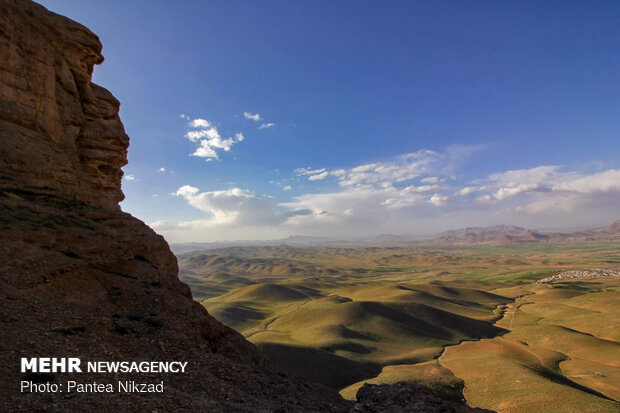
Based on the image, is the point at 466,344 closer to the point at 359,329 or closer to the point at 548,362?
the point at 548,362

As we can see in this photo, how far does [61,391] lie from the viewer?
30.1 ft

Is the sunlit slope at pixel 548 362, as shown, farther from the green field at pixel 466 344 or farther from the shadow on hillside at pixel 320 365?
the shadow on hillside at pixel 320 365

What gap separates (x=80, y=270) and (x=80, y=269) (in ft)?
0.22

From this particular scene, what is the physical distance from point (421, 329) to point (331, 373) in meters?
35.2

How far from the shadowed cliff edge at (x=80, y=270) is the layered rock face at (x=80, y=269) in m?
0.07

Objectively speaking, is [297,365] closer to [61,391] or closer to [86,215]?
[86,215]

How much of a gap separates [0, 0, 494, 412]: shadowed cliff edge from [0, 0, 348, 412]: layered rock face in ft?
0.21

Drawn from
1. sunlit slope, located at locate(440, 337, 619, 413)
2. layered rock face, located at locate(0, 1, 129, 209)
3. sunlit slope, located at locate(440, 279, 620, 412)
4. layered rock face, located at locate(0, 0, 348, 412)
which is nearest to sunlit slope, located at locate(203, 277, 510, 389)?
sunlit slope, located at locate(440, 279, 620, 412)

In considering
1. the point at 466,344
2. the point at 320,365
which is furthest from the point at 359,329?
the point at 320,365

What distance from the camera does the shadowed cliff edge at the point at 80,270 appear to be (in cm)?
1091

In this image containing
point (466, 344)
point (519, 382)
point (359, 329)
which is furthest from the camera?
point (359, 329)

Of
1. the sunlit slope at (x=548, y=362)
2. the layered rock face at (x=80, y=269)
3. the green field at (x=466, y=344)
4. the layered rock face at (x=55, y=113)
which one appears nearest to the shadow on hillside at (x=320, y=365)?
the green field at (x=466, y=344)

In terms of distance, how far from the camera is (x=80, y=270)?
15.6m

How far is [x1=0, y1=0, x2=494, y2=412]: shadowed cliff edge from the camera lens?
10906 mm
